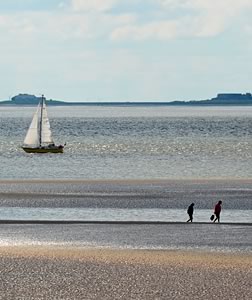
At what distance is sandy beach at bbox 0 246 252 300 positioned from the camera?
27016 mm

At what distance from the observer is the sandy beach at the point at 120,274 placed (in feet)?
88.6

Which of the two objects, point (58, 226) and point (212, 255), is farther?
point (58, 226)

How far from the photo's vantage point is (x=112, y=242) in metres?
35.5

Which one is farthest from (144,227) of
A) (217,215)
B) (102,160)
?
(102,160)

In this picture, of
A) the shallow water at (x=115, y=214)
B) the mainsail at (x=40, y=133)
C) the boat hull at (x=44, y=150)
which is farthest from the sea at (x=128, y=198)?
the mainsail at (x=40, y=133)

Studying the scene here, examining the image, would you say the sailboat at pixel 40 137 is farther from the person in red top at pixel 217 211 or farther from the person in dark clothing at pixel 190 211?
the person in red top at pixel 217 211

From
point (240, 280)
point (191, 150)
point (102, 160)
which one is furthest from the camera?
point (191, 150)

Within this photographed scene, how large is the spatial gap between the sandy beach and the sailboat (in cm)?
6857

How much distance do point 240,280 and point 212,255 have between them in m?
3.89

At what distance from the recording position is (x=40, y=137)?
107 metres

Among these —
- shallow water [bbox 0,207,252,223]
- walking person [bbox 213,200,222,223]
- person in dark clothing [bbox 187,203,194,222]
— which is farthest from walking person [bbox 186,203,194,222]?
walking person [bbox 213,200,222,223]

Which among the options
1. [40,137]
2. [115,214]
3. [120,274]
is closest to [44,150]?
[40,137]

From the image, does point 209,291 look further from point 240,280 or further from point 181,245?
point 181,245

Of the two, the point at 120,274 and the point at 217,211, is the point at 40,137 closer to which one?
the point at 217,211
